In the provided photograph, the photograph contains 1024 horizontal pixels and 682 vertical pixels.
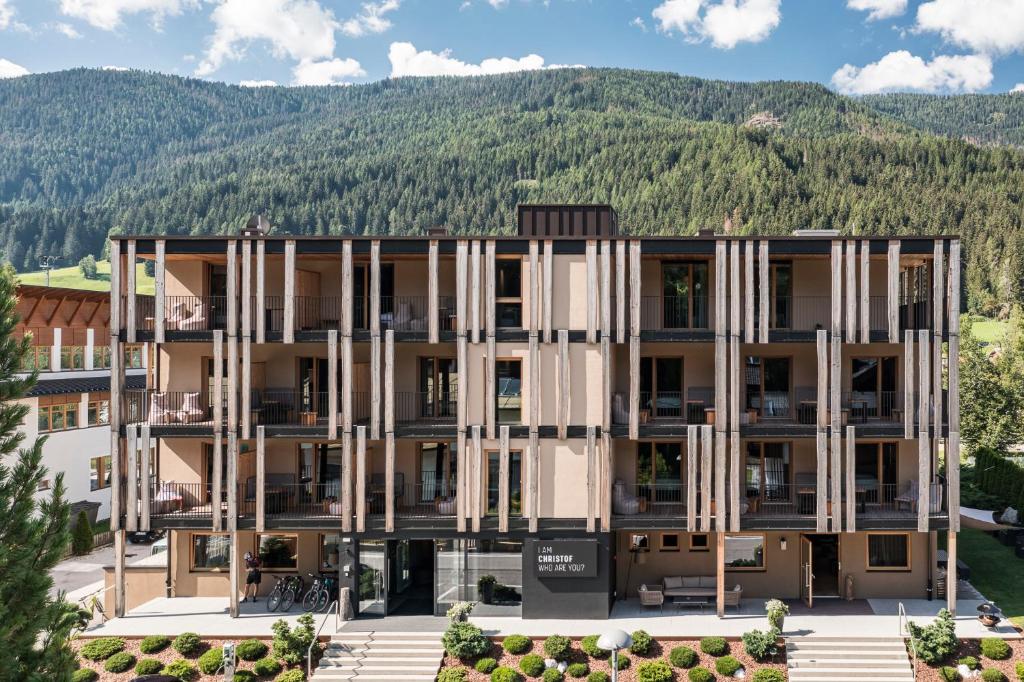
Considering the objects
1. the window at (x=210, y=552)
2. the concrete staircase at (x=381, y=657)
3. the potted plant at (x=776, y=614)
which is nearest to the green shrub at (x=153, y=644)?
the window at (x=210, y=552)

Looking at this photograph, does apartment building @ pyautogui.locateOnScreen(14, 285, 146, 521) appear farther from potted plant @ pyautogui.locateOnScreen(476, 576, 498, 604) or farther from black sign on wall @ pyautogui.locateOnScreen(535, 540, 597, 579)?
black sign on wall @ pyautogui.locateOnScreen(535, 540, 597, 579)

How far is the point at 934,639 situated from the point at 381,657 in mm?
16160

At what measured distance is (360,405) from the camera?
1053 inches

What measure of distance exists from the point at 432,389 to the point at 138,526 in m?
10.9

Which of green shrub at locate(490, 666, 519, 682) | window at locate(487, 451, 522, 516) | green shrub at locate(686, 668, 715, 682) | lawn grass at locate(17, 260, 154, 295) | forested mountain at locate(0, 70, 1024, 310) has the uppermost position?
forested mountain at locate(0, 70, 1024, 310)

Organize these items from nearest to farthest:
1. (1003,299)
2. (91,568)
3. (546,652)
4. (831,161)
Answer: (546,652)
(91,568)
(1003,299)
(831,161)

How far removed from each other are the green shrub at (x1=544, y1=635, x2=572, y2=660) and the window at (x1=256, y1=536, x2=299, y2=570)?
10.2 metres

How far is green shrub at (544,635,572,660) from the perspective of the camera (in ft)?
73.5

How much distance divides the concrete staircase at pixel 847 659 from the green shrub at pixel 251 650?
1560cm

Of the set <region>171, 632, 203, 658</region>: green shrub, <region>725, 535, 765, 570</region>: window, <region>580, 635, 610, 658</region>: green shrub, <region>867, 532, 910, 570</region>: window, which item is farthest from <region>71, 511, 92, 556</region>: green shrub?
<region>867, 532, 910, 570</region>: window

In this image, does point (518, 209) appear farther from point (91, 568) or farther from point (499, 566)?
point (91, 568)

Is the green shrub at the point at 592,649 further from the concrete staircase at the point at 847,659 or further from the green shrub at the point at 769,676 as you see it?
the concrete staircase at the point at 847,659

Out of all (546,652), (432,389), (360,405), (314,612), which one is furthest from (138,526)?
(546,652)

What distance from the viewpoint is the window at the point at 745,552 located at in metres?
26.9
